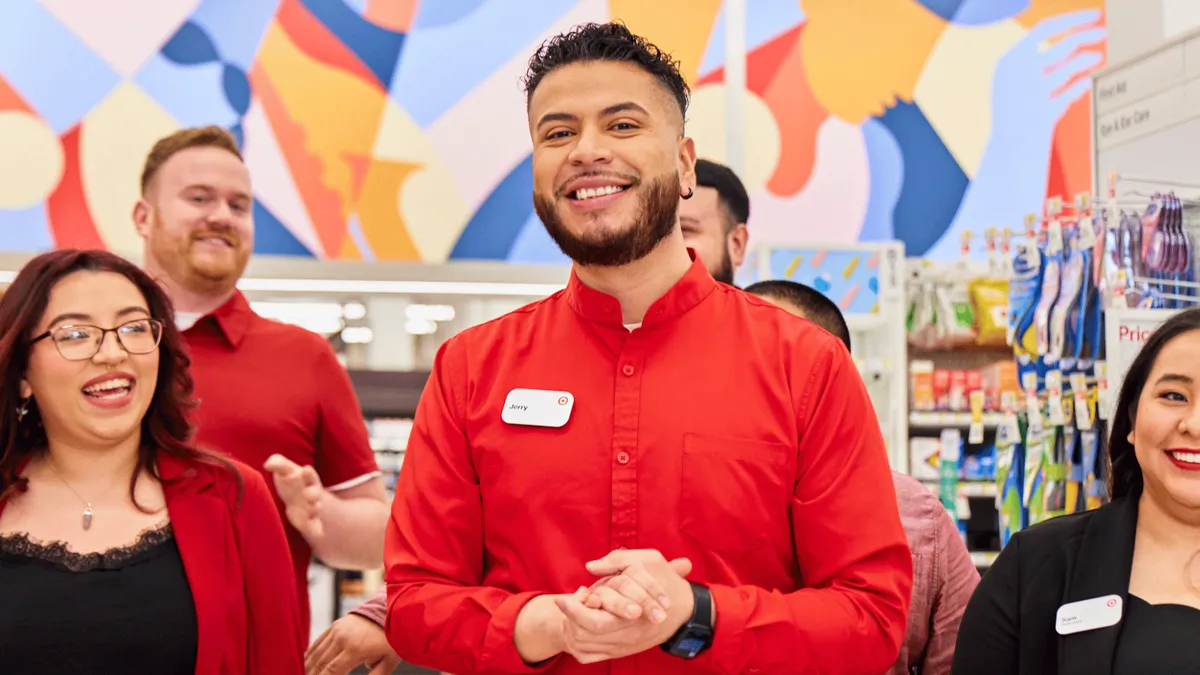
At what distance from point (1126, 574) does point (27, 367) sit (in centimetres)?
194

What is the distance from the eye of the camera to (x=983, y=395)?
220 inches

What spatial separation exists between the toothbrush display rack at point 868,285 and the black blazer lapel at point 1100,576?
3.58m

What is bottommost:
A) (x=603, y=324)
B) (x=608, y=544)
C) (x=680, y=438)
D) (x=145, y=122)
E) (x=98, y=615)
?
(x=98, y=615)

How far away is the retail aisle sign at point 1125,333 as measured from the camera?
3477 millimetres

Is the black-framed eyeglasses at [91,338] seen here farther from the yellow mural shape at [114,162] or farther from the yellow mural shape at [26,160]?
the yellow mural shape at [26,160]

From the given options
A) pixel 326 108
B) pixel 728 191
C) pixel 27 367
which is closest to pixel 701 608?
pixel 27 367

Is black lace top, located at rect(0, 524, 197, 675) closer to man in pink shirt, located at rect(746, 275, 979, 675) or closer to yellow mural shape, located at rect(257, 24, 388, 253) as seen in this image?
man in pink shirt, located at rect(746, 275, 979, 675)

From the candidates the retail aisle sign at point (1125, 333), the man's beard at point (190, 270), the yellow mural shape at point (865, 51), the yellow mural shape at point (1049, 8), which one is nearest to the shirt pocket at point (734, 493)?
the man's beard at point (190, 270)

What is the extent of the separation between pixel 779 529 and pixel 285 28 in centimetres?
569

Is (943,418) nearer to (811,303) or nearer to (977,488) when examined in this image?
(977,488)

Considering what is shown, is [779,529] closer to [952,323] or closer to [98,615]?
[98,615]

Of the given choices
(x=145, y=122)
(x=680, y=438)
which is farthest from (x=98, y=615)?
(x=145, y=122)

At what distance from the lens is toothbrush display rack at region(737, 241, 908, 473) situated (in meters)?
5.62

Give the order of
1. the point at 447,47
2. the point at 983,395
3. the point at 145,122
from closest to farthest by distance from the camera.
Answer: the point at 983,395 → the point at 145,122 → the point at 447,47
